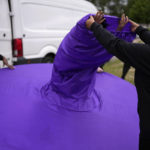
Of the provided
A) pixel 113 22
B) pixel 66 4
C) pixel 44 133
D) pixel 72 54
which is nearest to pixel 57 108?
pixel 44 133

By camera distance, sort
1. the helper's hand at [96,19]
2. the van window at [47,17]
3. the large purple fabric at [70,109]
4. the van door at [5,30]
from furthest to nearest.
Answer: the van window at [47,17]
the van door at [5,30]
the large purple fabric at [70,109]
the helper's hand at [96,19]

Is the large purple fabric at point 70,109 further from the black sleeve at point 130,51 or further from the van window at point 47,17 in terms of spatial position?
the van window at point 47,17

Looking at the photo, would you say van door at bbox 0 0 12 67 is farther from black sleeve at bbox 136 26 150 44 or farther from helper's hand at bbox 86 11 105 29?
black sleeve at bbox 136 26 150 44

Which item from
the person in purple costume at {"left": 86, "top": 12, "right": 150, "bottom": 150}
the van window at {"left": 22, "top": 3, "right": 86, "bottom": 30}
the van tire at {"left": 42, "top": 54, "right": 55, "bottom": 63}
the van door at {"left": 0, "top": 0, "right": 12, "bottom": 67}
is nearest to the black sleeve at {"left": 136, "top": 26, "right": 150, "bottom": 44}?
the person in purple costume at {"left": 86, "top": 12, "right": 150, "bottom": 150}

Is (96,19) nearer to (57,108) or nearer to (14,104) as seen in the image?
(57,108)

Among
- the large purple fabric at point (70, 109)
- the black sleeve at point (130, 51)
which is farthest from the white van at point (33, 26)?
the black sleeve at point (130, 51)

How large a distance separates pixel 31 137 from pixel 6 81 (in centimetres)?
116

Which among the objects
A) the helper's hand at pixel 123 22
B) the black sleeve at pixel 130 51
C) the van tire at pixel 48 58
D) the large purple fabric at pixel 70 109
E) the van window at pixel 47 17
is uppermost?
the helper's hand at pixel 123 22

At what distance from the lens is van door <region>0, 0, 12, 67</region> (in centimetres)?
341

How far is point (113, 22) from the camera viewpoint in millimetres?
1809

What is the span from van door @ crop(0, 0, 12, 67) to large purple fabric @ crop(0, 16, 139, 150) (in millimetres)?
969

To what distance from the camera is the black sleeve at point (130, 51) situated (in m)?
1.32

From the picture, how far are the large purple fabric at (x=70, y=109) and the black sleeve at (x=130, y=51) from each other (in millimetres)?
475

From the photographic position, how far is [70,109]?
229 centimetres
